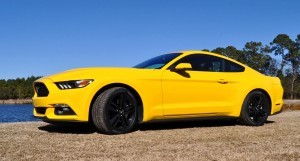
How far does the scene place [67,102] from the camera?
20.4 feet

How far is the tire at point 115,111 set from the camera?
6.23m

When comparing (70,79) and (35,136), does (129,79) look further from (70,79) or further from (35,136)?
(35,136)

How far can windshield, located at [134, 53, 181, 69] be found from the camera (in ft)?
24.1

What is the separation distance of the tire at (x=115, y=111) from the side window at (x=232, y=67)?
7.59 ft

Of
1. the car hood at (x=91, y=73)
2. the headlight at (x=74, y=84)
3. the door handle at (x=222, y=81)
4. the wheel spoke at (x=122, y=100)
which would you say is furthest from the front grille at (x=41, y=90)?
the door handle at (x=222, y=81)

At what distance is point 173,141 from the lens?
18.5ft

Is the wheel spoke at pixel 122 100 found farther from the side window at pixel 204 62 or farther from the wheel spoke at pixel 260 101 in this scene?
the wheel spoke at pixel 260 101

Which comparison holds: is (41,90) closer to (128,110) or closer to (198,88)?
(128,110)

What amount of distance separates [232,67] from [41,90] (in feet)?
11.9

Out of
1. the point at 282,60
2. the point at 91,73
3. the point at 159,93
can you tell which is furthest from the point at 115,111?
the point at 282,60

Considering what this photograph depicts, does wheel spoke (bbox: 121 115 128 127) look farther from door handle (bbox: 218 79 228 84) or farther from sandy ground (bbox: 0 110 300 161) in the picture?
door handle (bbox: 218 79 228 84)

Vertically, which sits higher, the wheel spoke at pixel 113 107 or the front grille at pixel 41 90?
the front grille at pixel 41 90

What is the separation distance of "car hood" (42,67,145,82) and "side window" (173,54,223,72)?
122 centimetres

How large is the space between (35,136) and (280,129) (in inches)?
156
